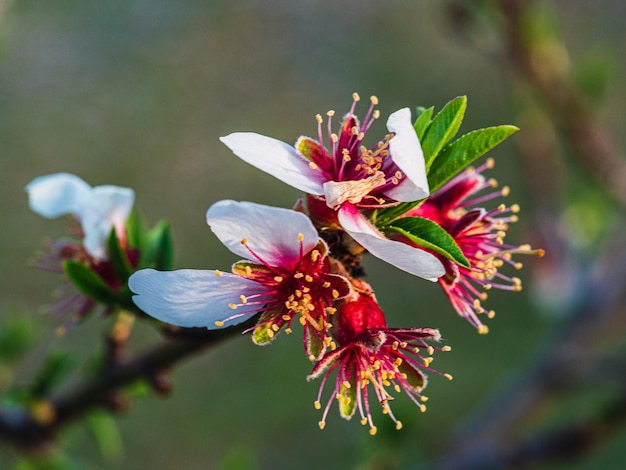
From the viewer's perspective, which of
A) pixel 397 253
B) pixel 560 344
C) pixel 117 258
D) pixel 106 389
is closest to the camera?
pixel 397 253

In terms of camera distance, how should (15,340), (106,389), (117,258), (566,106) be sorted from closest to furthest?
(117,258)
(106,389)
(15,340)
(566,106)

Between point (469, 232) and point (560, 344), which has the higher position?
point (469, 232)

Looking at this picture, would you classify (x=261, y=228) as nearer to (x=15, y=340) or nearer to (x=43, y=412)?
(x=43, y=412)

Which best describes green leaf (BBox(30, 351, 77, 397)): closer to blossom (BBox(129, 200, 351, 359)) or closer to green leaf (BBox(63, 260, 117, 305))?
green leaf (BBox(63, 260, 117, 305))

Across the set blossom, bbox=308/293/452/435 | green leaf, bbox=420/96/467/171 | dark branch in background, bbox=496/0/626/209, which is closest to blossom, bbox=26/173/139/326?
blossom, bbox=308/293/452/435

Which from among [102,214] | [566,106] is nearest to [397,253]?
[102,214]

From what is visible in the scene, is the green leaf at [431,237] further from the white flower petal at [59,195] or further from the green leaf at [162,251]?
the white flower petal at [59,195]

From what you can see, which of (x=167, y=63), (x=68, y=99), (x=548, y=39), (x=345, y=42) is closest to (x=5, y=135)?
(x=68, y=99)
